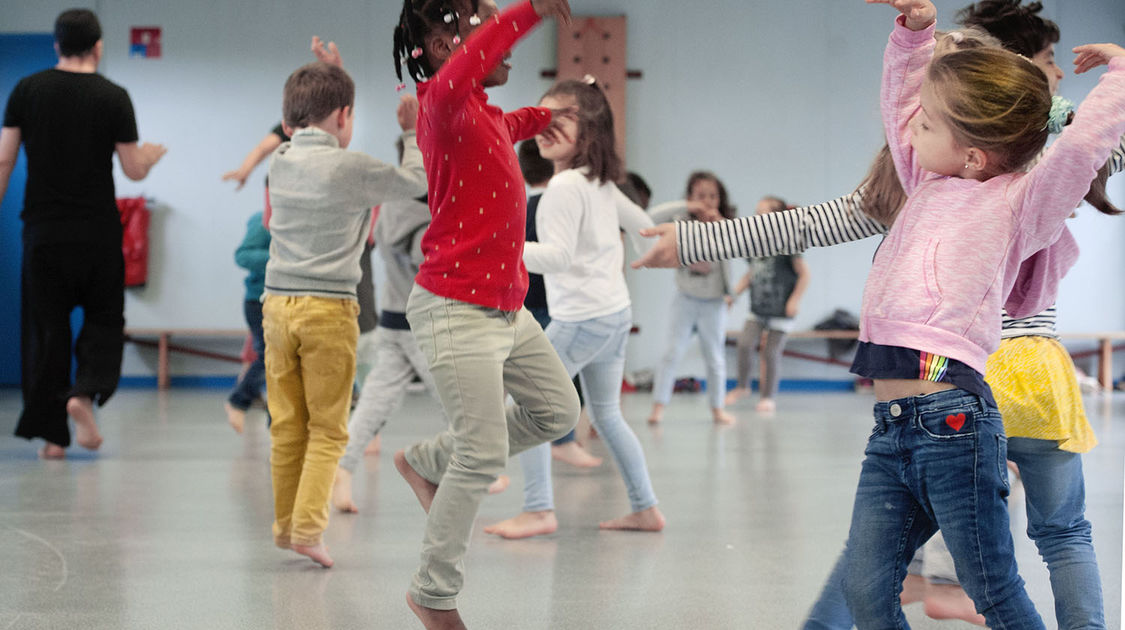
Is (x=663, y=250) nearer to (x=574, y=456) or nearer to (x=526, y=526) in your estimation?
(x=526, y=526)

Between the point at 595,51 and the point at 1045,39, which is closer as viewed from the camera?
the point at 1045,39

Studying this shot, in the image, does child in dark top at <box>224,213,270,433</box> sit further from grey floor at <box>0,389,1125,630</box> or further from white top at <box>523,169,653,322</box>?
white top at <box>523,169,653,322</box>

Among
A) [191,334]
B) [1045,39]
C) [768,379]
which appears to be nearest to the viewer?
[1045,39]

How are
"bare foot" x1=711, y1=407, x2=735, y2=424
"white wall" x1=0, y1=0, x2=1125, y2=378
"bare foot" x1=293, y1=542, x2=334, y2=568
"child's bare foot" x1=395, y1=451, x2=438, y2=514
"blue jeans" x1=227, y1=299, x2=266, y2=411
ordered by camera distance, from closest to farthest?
"child's bare foot" x1=395, y1=451, x2=438, y2=514, "bare foot" x1=293, y1=542, x2=334, y2=568, "blue jeans" x1=227, y1=299, x2=266, y2=411, "bare foot" x1=711, y1=407, x2=735, y2=424, "white wall" x1=0, y1=0, x2=1125, y2=378

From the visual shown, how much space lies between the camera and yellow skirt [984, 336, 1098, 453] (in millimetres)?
1809

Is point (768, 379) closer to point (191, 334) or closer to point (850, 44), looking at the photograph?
point (850, 44)

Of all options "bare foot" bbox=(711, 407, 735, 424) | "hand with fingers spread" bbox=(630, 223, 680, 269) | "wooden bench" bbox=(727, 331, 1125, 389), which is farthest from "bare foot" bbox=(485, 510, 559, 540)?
"wooden bench" bbox=(727, 331, 1125, 389)

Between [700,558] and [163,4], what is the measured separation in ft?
25.2

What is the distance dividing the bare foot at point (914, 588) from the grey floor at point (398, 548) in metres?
0.16

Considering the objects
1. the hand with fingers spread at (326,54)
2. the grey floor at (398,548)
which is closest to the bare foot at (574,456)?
the grey floor at (398,548)

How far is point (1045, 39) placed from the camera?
6.76 feet

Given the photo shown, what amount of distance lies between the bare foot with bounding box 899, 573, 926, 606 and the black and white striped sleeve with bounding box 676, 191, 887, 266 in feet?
2.45

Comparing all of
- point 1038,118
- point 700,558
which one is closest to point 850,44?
point 700,558

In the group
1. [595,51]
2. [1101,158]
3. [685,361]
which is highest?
[595,51]
